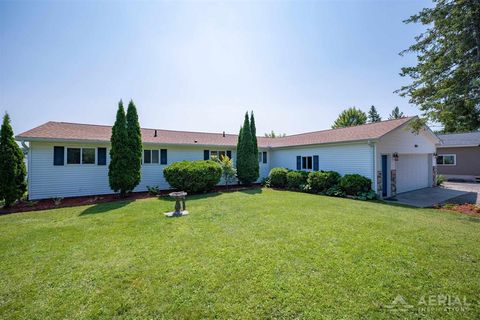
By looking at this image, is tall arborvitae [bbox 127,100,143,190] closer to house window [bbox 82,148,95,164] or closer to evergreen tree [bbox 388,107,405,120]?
house window [bbox 82,148,95,164]

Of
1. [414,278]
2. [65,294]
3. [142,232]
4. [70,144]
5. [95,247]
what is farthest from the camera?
[70,144]

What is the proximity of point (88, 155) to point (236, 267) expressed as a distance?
11.8 metres

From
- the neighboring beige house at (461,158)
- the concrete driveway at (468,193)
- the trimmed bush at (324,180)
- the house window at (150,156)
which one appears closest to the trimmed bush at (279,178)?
Result: the trimmed bush at (324,180)

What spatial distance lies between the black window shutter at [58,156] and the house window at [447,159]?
105 ft

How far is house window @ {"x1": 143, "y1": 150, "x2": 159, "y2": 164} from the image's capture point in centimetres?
1306

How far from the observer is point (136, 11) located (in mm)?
8352

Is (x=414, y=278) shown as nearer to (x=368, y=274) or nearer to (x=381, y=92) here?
(x=368, y=274)

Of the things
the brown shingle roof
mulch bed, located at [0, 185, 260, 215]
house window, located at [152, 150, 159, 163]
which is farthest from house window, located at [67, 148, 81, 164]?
house window, located at [152, 150, 159, 163]

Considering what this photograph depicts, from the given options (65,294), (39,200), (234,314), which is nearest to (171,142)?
(39,200)

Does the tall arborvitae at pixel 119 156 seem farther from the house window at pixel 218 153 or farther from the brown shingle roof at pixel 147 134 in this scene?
the house window at pixel 218 153

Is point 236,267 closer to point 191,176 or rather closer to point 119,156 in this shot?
point 191,176

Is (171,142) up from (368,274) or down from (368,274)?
up

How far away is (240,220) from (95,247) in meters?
3.90

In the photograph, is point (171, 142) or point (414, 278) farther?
point (171, 142)
